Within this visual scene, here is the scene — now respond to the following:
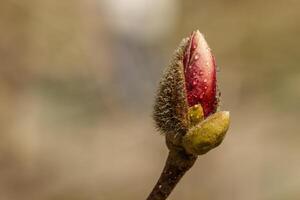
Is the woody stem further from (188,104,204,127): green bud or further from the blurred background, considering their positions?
the blurred background

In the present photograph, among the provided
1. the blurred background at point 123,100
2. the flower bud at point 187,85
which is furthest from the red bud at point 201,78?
the blurred background at point 123,100

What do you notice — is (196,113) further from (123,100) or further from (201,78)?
(123,100)

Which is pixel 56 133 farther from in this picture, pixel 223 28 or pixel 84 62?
pixel 223 28

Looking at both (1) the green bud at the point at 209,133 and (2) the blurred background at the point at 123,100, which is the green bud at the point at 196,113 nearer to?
(1) the green bud at the point at 209,133

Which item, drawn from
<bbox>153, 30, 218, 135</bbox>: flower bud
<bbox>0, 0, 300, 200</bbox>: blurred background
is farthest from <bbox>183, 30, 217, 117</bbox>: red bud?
<bbox>0, 0, 300, 200</bbox>: blurred background

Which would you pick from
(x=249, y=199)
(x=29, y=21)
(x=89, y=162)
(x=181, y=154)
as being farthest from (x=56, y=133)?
(x=181, y=154)

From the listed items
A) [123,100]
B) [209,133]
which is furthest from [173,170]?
[123,100]
